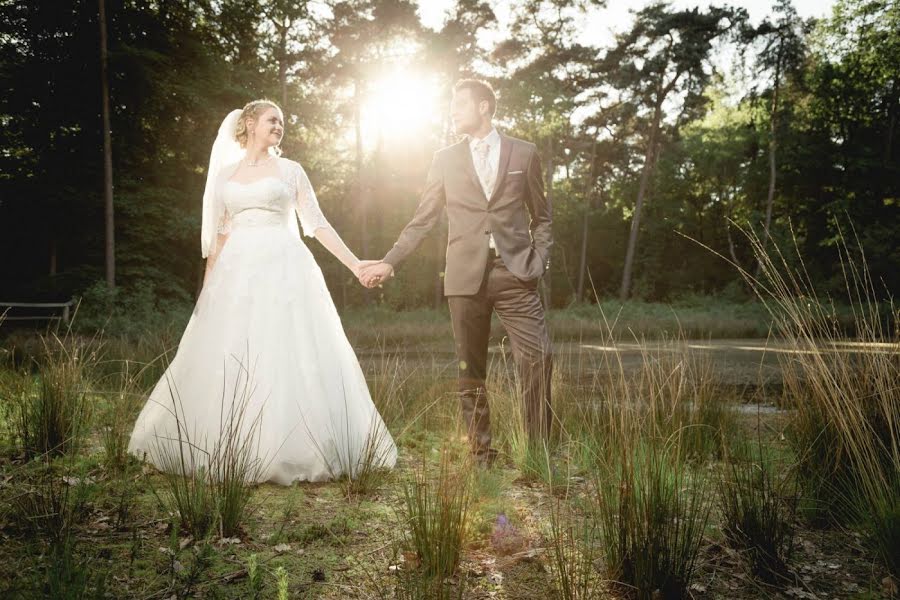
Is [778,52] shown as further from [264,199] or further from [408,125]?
[264,199]

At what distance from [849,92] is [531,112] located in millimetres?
17526

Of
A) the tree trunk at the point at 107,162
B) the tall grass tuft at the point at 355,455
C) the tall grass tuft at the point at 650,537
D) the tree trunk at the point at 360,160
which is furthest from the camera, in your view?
the tree trunk at the point at 360,160

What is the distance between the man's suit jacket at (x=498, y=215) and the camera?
3701 mm

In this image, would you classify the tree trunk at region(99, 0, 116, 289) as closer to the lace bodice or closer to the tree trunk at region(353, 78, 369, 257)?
the tree trunk at region(353, 78, 369, 257)

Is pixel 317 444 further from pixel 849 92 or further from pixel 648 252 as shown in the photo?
pixel 648 252

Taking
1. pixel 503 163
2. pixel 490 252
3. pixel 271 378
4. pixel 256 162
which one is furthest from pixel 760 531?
pixel 256 162

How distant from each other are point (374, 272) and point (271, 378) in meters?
1.01

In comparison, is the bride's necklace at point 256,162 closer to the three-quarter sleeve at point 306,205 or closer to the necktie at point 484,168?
the three-quarter sleeve at point 306,205

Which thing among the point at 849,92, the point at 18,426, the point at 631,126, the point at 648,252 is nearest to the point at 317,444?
the point at 18,426

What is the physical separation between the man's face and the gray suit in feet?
0.36

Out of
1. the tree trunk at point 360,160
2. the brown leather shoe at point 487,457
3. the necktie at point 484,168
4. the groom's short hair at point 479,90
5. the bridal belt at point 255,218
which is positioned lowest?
the brown leather shoe at point 487,457

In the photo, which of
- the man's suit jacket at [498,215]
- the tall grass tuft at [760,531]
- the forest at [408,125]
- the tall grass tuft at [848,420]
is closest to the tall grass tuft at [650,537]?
the tall grass tuft at [760,531]

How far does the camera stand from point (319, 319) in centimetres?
389

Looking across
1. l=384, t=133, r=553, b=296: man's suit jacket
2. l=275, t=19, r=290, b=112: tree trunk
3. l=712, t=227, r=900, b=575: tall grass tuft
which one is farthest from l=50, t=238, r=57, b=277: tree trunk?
l=712, t=227, r=900, b=575: tall grass tuft
